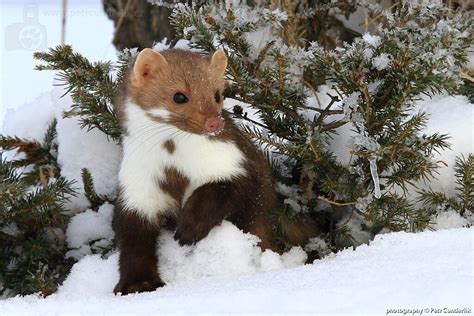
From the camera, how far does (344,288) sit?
174 cm

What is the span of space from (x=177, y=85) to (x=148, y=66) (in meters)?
0.13

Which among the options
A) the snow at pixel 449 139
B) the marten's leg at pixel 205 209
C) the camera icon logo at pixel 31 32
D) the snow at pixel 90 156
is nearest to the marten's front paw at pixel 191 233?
the marten's leg at pixel 205 209

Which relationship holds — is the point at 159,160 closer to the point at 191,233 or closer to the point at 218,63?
the point at 191,233

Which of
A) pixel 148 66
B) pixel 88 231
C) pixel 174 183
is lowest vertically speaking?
pixel 88 231

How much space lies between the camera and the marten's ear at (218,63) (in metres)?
2.56

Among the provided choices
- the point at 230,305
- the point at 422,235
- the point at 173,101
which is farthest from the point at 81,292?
the point at 422,235

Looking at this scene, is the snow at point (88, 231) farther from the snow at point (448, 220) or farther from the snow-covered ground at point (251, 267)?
the snow at point (448, 220)

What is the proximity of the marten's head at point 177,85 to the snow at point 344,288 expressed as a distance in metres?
0.57

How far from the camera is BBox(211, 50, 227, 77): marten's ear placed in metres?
2.56

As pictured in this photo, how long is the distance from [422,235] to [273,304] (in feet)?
2.00

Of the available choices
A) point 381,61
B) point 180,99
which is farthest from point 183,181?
point 381,61

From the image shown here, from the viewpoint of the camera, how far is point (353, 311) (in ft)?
5.25

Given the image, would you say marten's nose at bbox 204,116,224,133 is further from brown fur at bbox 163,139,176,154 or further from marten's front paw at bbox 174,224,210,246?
marten's front paw at bbox 174,224,210,246

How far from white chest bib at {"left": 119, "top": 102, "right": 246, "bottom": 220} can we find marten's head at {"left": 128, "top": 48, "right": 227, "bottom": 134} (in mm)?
43
